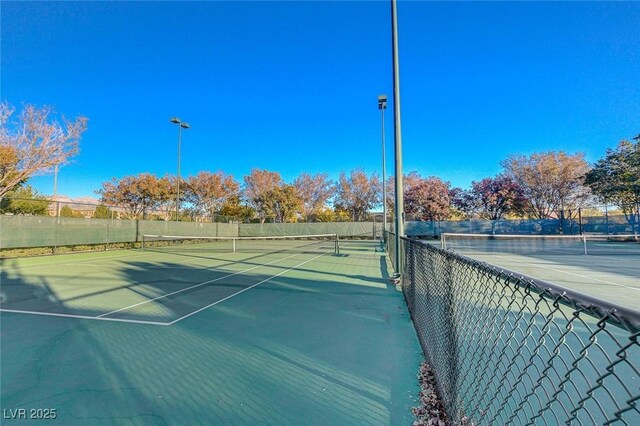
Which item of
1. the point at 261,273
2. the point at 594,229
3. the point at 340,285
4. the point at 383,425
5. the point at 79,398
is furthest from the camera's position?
the point at 594,229

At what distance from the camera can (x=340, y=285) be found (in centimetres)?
753

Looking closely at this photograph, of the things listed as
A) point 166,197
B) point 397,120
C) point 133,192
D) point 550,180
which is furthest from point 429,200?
point 397,120

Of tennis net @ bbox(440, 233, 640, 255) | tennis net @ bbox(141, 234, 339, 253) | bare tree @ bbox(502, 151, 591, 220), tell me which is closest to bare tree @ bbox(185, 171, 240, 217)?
tennis net @ bbox(141, 234, 339, 253)

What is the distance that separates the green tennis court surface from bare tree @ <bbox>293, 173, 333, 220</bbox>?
1272 inches

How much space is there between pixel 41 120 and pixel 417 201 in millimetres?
32296

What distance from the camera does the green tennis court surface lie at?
8.50 ft

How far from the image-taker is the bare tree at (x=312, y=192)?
39000mm

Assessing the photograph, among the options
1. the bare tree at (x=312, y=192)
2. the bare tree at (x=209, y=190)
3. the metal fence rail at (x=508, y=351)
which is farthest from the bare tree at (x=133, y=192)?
the metal fence rail at (x=508, y=351)

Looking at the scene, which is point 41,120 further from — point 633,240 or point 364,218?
point 633,240

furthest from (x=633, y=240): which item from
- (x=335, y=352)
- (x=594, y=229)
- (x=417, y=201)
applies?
(x=335, y=352)

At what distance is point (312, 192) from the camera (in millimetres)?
39312

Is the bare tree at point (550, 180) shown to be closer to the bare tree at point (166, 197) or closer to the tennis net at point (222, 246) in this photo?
the tennis net at point (222, 246)

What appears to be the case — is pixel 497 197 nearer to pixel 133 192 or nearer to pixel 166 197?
pixel 166 197

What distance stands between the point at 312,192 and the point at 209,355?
118ft
